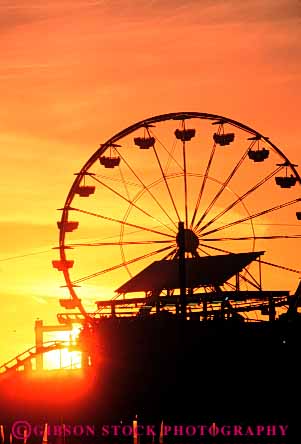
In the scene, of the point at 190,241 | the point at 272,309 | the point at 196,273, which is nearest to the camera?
the point at 190,241

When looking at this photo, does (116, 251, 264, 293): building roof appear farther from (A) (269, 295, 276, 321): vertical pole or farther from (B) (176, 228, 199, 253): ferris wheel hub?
(B) (176, 228, 199, 253): ferris wheel hub

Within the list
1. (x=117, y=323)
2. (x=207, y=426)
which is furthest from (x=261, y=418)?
(x=117, y=323)

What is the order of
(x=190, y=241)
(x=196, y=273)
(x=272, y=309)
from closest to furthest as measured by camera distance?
1. (x=190, y=241)
2. (x=272, y=309)
3. (x=196, y=273)

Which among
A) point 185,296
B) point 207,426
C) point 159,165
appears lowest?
point 207,426

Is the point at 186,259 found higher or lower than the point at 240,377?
higher

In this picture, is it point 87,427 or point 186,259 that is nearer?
point 87,427

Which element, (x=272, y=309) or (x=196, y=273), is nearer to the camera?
(x=272, y=309)

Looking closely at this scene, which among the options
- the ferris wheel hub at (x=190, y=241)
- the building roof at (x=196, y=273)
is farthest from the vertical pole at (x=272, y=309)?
the ferris wheel hub at (x=190, y=241)

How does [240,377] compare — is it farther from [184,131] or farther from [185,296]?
[184,131]

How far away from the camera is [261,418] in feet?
365

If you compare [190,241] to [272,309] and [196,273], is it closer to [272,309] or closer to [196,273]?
[196,273]

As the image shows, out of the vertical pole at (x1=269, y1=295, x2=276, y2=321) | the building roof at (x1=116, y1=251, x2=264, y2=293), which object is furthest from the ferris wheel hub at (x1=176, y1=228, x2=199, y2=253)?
Result: the vertical pole at (x1=269, y1=295, x2=276, y2=321)

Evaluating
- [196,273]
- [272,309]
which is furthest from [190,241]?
[272,309]

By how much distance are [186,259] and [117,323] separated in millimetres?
6226
